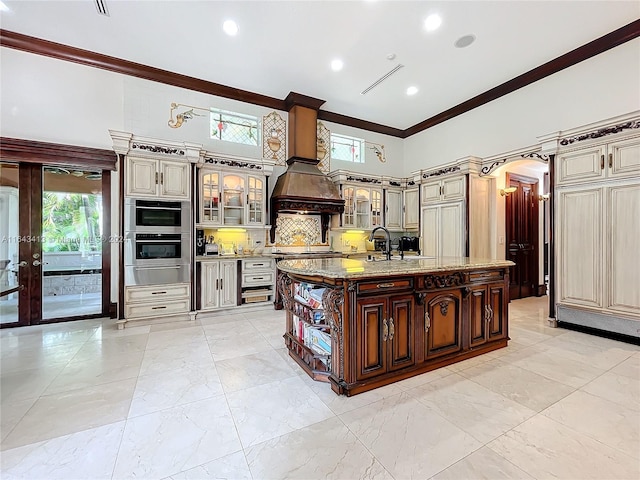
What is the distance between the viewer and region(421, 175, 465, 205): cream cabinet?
5.19 m

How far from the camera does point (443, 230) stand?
217 inches

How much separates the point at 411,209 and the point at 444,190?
1.03m

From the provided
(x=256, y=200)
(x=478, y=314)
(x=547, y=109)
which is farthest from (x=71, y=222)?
(x=547, y=109)

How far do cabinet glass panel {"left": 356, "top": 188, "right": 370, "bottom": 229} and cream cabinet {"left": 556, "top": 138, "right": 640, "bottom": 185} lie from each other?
3.29 metres

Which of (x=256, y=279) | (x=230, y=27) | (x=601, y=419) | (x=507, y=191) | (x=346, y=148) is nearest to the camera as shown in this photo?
(x=601, y=419)

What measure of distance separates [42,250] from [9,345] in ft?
4.81

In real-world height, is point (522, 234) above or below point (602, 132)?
below

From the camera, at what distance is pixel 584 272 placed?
369 centimetres

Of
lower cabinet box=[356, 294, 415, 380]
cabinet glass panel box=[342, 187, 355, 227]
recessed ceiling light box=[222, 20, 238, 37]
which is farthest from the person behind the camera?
cabinet glass panel box=[342, 187, 355, 227]

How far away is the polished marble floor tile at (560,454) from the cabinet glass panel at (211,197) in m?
4.50

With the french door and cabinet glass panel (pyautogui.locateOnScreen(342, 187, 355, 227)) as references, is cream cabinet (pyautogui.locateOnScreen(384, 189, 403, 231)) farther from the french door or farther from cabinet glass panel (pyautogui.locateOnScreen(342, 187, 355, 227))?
the french door

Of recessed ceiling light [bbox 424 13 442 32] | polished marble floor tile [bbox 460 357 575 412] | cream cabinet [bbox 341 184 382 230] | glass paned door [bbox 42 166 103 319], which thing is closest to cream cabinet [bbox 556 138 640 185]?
recessed ceiling light [bbox 424 13 442 32]

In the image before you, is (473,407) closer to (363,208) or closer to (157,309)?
(157,309)

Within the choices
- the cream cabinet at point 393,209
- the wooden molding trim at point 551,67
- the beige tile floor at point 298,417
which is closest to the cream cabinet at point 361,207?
the cream cabinet at point 393,209
